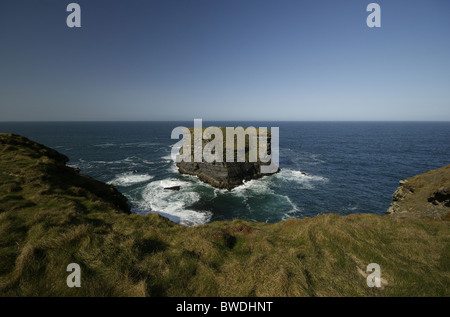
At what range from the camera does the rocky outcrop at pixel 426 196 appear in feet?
68.5

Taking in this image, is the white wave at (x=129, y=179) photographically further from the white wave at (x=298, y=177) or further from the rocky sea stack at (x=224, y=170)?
the white wave at (x=298, y=177)

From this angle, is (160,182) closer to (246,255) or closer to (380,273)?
(246,255)

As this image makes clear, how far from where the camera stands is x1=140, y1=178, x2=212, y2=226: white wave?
105 feet

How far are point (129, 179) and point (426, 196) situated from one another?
60797 millimetres

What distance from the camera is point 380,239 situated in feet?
33.9

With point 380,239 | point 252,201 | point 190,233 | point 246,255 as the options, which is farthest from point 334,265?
point 252,201

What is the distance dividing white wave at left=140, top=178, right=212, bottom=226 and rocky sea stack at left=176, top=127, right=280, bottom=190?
6.26 metres

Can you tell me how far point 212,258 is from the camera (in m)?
8.35

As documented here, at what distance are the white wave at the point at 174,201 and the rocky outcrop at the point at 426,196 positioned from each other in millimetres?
29561
